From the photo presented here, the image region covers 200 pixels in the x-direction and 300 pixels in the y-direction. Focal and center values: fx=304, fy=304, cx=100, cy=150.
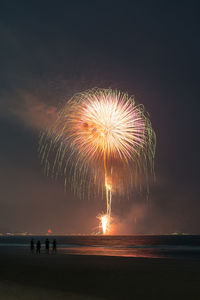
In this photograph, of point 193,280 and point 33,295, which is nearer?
point 33,295

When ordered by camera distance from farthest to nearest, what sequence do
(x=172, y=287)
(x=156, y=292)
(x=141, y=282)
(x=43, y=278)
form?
(x=43, y=278), (x=141, y=282), (x=172, y=287), (x=156, y=292)

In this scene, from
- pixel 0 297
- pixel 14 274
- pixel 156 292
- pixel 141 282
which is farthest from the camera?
pixel 14 274

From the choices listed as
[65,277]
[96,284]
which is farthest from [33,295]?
[65,277]

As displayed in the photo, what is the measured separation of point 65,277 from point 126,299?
641 cm

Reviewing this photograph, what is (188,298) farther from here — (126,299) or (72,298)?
(72,298)

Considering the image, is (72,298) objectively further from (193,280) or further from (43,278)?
(193,280)

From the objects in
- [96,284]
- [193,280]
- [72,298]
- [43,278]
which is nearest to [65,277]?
[43,278]

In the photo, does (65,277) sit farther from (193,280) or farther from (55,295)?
(193,280)

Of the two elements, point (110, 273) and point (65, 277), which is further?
point (110, 273)

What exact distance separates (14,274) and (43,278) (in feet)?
9.37

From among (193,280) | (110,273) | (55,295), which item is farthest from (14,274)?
(193,280)

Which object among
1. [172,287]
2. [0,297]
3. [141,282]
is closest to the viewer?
[0,297]

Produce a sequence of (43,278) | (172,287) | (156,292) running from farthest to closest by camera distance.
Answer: (43,278) < (172,287) < (156,292)

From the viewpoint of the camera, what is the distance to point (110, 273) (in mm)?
19609
